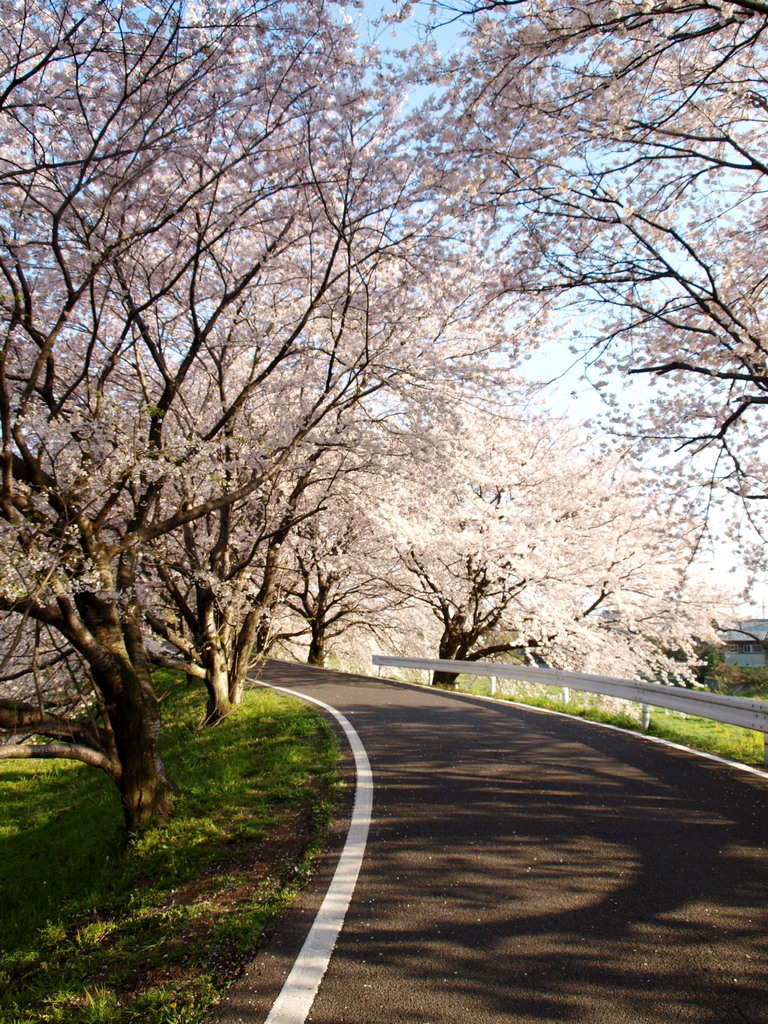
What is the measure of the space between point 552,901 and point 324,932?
138cm

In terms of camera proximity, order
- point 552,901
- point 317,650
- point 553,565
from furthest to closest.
→ point 317,650, point 553,565, point 552,901

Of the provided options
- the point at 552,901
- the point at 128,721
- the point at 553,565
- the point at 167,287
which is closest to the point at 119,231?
the point at 167,287

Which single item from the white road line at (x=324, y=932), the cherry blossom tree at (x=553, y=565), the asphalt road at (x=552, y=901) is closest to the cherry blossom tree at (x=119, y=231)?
the white road line at (x=324, y=932)

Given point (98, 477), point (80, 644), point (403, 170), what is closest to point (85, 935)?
point (80, 644)

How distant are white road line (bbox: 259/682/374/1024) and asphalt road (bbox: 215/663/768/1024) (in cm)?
7

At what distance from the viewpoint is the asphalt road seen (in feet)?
8.99

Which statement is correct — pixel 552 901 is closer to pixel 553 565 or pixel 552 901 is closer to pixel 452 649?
pixel 553 565

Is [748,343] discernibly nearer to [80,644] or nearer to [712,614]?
[80,644]

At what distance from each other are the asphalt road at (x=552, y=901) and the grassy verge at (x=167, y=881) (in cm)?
47

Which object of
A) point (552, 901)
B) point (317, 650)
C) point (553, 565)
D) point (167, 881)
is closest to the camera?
point (552, 901)

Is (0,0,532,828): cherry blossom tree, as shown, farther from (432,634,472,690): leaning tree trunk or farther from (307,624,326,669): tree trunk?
(307,624,326,669): tree trunk

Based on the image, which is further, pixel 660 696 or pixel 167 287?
pixel 660 696

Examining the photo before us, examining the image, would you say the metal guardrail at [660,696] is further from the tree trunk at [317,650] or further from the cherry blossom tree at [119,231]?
the tree trunk at [317,650]

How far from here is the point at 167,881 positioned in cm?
475
